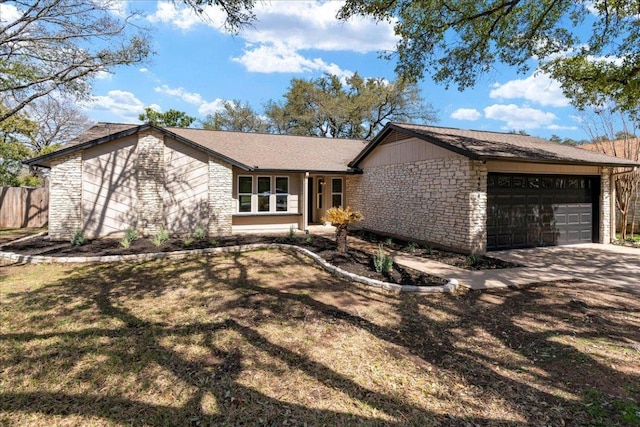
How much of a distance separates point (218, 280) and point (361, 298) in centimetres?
310

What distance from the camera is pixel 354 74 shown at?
99.7 ft

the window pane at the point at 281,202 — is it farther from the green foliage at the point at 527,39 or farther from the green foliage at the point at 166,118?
the green foliage at the point at 166,118

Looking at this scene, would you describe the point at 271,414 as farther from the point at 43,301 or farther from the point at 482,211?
the point at 482,211

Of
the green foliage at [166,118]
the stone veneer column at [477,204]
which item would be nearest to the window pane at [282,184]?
the stone veneer column at [477,204]

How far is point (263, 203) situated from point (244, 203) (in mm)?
824

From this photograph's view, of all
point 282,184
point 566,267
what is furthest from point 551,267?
point 282,184

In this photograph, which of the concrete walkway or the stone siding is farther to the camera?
the stone siding

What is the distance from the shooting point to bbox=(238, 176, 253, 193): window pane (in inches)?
540

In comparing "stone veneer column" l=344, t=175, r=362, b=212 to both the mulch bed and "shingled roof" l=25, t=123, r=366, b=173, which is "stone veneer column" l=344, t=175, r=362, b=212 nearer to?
"shingled roof" l=25, t=123, r=366, b=173

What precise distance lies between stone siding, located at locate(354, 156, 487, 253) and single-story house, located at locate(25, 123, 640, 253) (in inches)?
Answer: 1.5

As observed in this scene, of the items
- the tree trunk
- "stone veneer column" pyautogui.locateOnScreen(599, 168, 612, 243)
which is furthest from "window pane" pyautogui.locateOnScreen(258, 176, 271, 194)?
"stone veneer column" pyautogui.locateOnScreen(599, 168, 612, 243)

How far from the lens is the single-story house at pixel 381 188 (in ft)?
33.2

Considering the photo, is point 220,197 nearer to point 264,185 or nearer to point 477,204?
point 264,185

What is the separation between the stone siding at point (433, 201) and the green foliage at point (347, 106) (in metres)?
16.2
